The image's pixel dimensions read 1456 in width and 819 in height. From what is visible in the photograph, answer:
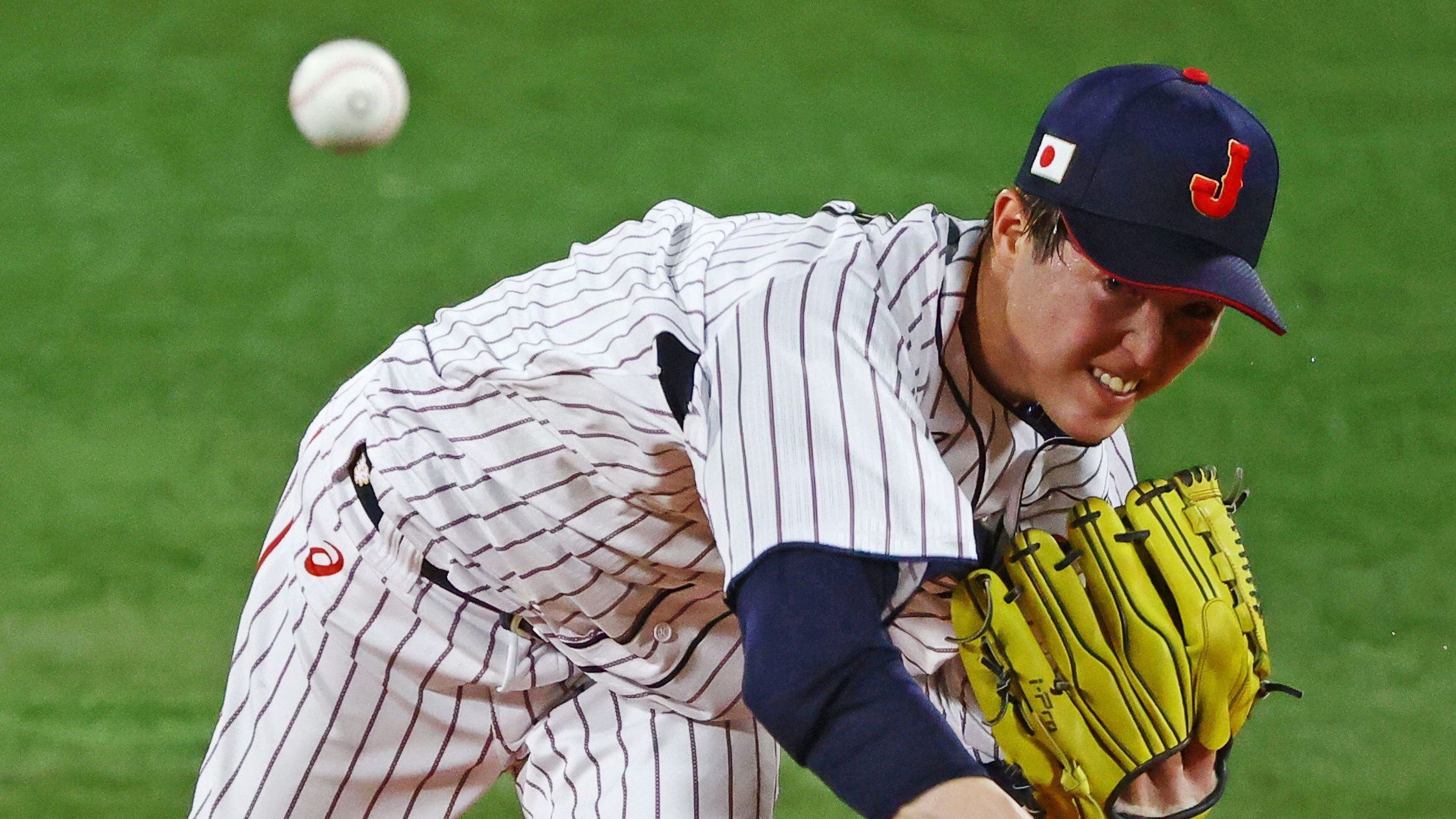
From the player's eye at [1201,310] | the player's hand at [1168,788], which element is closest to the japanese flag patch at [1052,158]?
the player's eye at [1201,310]

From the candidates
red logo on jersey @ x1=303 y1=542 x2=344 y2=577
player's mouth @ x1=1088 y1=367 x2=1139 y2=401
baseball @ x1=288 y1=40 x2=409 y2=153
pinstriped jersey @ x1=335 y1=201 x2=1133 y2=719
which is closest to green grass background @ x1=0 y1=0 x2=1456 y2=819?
baseball @ x1=288 y1=40 x2=409 y2=153

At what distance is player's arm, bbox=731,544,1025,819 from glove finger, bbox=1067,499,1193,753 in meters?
0.65

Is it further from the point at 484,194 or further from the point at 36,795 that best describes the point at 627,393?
the point at 484,194

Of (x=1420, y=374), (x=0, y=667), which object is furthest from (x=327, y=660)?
(x=1420, y=374)

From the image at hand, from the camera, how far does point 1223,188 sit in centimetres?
212

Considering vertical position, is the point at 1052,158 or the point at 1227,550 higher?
the point at 1052,158

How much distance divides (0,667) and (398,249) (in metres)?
2.00

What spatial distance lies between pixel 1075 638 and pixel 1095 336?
1.61 ft

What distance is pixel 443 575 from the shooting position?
2.78 metres

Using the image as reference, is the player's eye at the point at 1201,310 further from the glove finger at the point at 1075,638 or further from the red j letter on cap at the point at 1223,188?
the glove finger at the point at 1075,638

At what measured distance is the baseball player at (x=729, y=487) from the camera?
1.91m

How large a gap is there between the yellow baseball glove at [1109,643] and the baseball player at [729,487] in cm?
11

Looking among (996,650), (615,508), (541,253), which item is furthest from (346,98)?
(996,650)

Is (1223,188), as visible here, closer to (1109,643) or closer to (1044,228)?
(1044,228)
